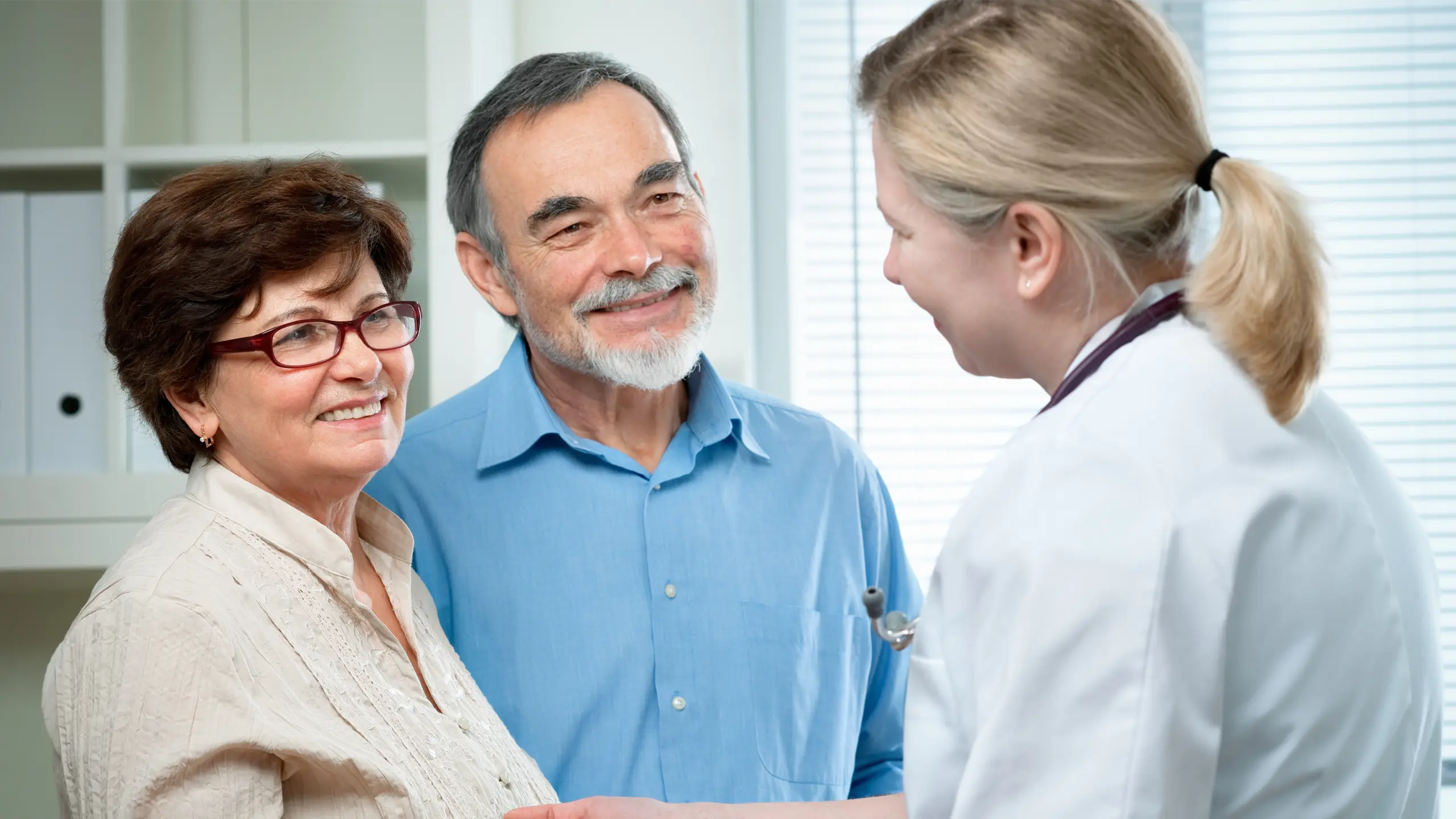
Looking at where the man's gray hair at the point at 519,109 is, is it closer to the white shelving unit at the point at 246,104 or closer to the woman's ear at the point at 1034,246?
the white shelving unit at the point at 246,104

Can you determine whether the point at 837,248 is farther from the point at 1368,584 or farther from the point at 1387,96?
the point at 1368,584

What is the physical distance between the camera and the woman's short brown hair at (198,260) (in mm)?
A: 1116

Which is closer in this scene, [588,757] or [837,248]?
[588,757]

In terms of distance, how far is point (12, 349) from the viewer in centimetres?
194

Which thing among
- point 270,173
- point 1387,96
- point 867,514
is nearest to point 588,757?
point 867,514

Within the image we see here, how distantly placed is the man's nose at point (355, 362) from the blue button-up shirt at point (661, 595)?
34 cm

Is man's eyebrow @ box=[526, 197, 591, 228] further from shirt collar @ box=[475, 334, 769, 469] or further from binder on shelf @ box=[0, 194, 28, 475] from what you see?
binder on shelf @ box=[0, 194, 28, 475]

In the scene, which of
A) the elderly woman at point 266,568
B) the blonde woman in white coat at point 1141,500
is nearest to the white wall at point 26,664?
the elderly woman at point 266,568

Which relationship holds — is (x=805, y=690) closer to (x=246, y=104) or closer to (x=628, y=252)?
(x=628, y=252)

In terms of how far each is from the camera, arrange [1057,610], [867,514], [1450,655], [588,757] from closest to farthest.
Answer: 1. [1057,610]
2. [588,757]
3. [867,514]
4. [1450,655]

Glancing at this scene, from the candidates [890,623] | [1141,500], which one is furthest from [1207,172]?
[890,623]

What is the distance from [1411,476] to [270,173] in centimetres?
252

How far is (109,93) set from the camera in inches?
79.7

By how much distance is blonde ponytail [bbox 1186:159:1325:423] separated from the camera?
798 mm
